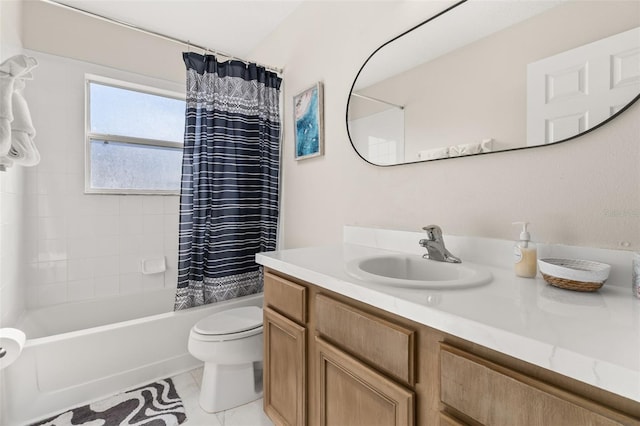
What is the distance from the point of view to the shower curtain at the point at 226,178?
1.85 m

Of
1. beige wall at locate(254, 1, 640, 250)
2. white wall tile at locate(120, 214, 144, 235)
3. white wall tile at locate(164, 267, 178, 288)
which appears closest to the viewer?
beige wall at locate(254, 1, 640, 250)

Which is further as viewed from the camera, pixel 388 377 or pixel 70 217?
pixel 70 217

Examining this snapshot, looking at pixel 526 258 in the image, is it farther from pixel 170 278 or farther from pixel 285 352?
pixel 170 278

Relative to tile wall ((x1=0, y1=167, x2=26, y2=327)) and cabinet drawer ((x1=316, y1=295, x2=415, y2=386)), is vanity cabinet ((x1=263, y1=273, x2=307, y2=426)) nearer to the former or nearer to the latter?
cabinet drawer ((x1=316, y1=295, x2=415, y2=386))

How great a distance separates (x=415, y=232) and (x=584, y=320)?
764 millimetres

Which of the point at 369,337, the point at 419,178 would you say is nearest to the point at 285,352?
the point at 369,337

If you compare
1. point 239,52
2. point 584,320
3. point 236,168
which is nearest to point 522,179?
point 584,320

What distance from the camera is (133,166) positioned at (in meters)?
2.40

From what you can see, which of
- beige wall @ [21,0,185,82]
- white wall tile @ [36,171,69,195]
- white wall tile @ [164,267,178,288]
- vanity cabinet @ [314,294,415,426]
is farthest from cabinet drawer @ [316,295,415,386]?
beige wall @ [21,0,185,82]

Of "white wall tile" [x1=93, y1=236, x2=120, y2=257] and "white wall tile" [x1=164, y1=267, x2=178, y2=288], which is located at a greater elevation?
"white wall tile" [x1=93, y1=236, x2=120, y2=257]

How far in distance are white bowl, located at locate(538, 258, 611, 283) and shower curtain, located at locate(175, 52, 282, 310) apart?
5.58 ft

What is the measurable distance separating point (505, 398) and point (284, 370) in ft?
2.90

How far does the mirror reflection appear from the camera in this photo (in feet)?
2.75

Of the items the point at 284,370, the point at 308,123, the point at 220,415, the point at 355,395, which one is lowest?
the point at 220,415
